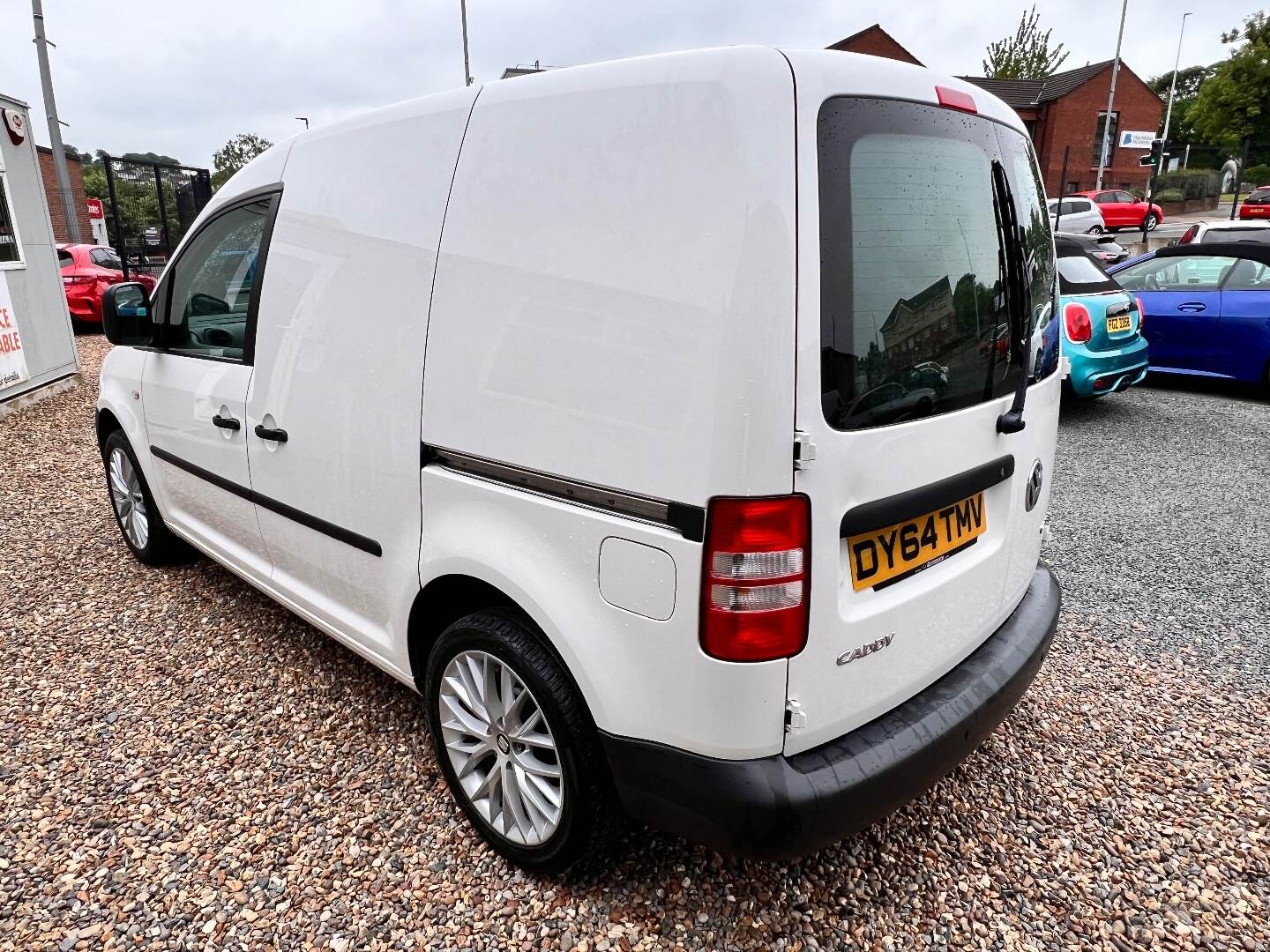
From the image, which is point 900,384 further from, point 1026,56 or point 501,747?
point 1026,56

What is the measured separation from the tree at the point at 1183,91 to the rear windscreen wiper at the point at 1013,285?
72512 mm

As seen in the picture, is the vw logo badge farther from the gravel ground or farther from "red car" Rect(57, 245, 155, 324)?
"red car" Rect(57, 245, 155, 324)

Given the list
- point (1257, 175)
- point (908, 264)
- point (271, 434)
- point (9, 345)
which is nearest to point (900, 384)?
point (908, 264)

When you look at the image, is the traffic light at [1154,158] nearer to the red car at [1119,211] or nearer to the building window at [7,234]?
the red car at [1119,211]

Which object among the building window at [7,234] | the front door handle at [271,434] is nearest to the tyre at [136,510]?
the front door handle at [271,434]

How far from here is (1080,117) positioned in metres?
41.9

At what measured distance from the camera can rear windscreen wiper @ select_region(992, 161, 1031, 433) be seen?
6.56 feet

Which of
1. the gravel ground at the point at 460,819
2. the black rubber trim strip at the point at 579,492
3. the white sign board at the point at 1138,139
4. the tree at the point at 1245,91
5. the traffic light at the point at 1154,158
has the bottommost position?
the gravel ground at the point at 460,819

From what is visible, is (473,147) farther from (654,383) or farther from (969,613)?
(969,613)

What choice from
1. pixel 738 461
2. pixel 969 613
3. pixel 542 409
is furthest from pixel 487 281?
pixel 969 613

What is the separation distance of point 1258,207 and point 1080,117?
71.0 feet

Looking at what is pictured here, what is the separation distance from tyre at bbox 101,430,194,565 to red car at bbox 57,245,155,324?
879 cm

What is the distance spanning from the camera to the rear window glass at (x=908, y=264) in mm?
1591

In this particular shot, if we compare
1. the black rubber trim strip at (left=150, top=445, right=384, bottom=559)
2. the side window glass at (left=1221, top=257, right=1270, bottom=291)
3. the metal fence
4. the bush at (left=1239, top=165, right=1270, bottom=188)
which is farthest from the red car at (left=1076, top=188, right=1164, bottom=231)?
the black rubber trim strip at (left=150, top=445, right=384, bottom=559)
